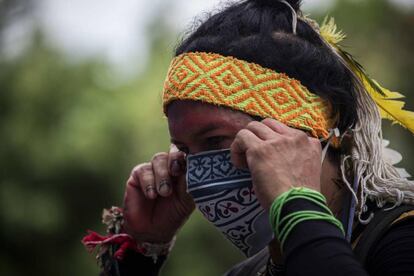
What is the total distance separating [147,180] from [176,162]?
233 millimetres

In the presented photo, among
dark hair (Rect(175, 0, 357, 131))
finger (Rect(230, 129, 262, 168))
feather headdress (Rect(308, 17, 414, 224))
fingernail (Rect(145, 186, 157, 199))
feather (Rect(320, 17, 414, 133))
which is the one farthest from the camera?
fingernail (Rect(145, 186, 157, 199))

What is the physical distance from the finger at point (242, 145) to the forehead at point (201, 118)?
0.68 feet

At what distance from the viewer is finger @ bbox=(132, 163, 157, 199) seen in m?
A: 4.10

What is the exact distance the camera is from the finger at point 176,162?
3.97m

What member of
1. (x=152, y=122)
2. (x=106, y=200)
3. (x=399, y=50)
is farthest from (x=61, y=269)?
(x=399, y=50)

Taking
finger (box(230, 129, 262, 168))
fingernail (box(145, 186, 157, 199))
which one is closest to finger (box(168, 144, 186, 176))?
fingernail (box(145, 186, 157, 199))

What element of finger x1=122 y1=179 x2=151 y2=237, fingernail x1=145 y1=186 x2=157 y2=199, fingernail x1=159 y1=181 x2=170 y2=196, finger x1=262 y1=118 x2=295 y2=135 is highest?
finger x1=262 y1=118 x2=295 y2=135

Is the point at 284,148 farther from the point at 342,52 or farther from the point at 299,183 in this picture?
the point at 342,52

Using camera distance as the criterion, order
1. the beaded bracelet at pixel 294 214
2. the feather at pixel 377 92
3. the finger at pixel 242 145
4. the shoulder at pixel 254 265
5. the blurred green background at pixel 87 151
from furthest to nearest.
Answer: the blurred green background at pixel 87 151
the shoulder at pixel 254 265
the feather at pixel 377 92
the finger at pixel 242 145
the beaded bracelet at pixel 294 214

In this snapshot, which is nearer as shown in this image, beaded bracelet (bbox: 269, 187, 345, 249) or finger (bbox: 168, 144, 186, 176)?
beaded bracelet (bbox: 269, 187, 345, 249)

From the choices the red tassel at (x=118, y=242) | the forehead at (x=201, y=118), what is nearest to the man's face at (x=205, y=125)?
the forehead at (x=201, y=118)

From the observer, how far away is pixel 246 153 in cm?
312

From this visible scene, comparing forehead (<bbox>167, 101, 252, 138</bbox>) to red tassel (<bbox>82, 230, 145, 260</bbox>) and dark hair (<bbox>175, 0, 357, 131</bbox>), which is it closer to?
dark hair (<bbox>175, 0, 357, 131</bbox>)

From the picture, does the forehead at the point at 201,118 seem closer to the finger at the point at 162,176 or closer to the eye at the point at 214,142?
the eye at the point at 214,142
